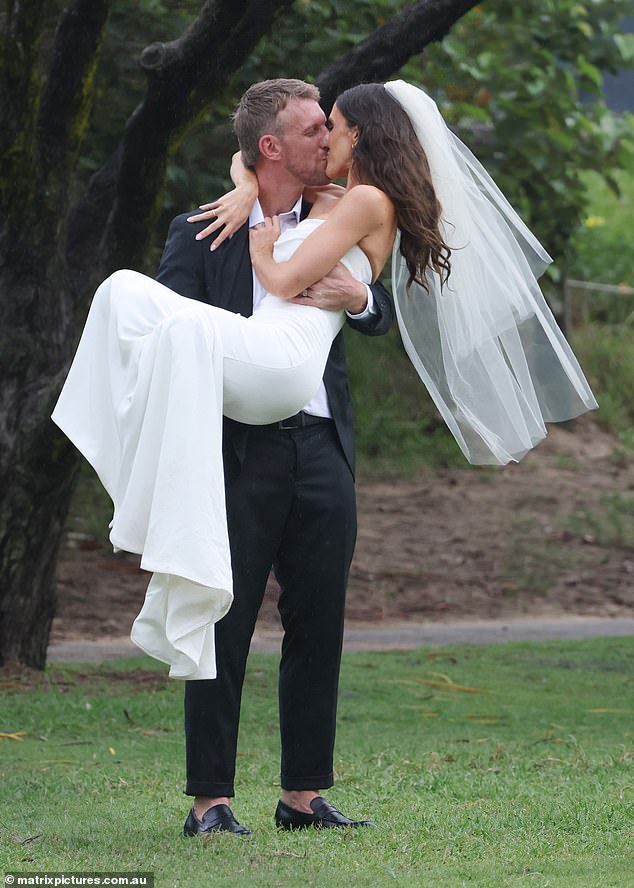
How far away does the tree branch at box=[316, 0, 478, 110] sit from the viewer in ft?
20.7

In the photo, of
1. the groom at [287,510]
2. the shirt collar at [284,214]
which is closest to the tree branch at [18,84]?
the groom at [287,510]

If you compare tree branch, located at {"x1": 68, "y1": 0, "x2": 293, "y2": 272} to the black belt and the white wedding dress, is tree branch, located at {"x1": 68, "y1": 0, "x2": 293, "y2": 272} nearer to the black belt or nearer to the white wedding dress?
the white wedding dress

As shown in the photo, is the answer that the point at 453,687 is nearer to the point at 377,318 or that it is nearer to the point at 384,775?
the point at 384,775

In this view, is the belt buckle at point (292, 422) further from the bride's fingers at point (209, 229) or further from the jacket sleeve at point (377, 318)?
the bride's fingers at point (209, 229)

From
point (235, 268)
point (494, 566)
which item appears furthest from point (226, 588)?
point (494, 566)

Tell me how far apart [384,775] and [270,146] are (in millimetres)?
2398

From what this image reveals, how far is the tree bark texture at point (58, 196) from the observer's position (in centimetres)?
618

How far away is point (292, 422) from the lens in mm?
3895

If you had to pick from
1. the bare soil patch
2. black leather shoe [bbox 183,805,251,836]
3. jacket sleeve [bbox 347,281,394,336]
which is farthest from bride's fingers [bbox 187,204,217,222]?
the bare soil patch

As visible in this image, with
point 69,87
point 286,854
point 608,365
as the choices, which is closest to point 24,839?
point 286,854

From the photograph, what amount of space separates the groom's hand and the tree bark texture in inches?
96.4

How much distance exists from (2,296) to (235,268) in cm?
330

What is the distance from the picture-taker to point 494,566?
11562 millimetres

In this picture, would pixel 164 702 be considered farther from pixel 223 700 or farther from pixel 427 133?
pixel 427 133
